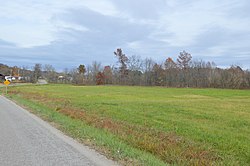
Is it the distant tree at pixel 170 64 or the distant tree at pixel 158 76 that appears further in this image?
the distant tree at pixel 170 64

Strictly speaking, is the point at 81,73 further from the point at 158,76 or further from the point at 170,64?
the point at 170,64

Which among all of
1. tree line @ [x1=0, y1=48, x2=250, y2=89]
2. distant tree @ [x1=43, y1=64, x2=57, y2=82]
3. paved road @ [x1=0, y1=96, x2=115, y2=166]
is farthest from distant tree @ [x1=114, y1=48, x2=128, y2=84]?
paved road @ [x1=0, y1=96, x2=115, y2=166]

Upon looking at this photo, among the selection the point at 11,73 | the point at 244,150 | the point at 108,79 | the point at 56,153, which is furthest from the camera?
the point at 11,73

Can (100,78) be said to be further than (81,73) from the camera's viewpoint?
No

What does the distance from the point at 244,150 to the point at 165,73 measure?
123m

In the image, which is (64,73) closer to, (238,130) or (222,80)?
(222,80)

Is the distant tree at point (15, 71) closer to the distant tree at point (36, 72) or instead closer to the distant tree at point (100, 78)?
the distant tree at point (36, 72)

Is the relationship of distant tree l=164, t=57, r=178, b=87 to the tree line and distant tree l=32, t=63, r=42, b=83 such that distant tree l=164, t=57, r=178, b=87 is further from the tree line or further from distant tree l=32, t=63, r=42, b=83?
distant tree l=32, t=63, r=42, b=83

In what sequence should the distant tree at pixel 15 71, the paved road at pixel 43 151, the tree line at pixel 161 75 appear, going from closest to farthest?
the paved road at pixel 43 151 < the tree line at pixel 161 75 < the distant tree at pixel 15 71

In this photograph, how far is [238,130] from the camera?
1459 centimetres

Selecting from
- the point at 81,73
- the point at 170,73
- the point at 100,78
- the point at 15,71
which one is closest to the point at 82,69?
the point at 81,73

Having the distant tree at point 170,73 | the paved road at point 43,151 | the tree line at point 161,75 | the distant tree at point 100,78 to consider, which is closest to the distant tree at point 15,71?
the tree line at point 161,75

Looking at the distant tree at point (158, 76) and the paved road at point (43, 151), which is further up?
the distant tree at point (158, 76)

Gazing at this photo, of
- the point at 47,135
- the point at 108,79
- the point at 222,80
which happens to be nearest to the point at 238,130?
the point at 47,135
